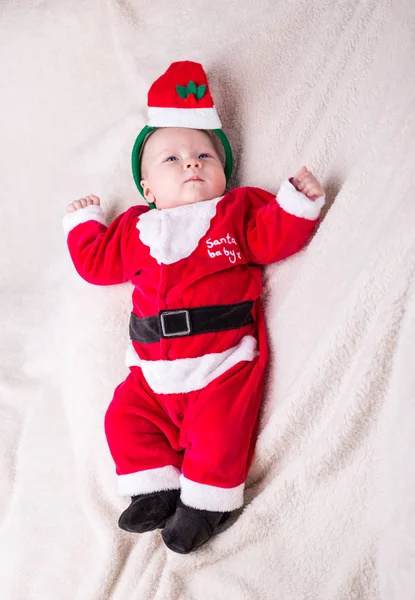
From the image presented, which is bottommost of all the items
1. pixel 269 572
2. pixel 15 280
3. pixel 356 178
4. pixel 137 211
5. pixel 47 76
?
pixel 269 572

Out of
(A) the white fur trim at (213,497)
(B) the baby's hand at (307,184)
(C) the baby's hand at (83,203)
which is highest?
(B) the baby's hand at (307,184)

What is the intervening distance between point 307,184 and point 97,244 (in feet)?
1.42

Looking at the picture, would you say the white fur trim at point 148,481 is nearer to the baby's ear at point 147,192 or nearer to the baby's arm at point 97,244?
the baby's arm at point 97,244

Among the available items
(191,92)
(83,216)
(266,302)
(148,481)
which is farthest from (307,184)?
(148,481)

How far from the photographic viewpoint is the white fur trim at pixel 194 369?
1.10m

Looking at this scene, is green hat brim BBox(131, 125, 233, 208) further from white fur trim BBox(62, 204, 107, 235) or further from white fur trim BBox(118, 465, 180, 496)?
white fur trim BBox(118, 465, 180, 496)

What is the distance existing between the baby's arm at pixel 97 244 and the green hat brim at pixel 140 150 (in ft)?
0.31

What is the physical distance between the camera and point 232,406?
3.45 ft

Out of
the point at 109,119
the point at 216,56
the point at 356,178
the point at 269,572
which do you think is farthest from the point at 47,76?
the point at 269,572

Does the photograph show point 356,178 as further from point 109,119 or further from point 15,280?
point 15,280

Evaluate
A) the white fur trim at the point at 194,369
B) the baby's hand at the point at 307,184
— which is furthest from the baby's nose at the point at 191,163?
the white fur trim at the point at 194,369

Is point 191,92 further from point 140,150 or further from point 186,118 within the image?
point 140,150

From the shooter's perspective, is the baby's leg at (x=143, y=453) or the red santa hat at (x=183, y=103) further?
the red santa hat at (x=183, y=103)

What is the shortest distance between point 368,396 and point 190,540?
0.36 meters
